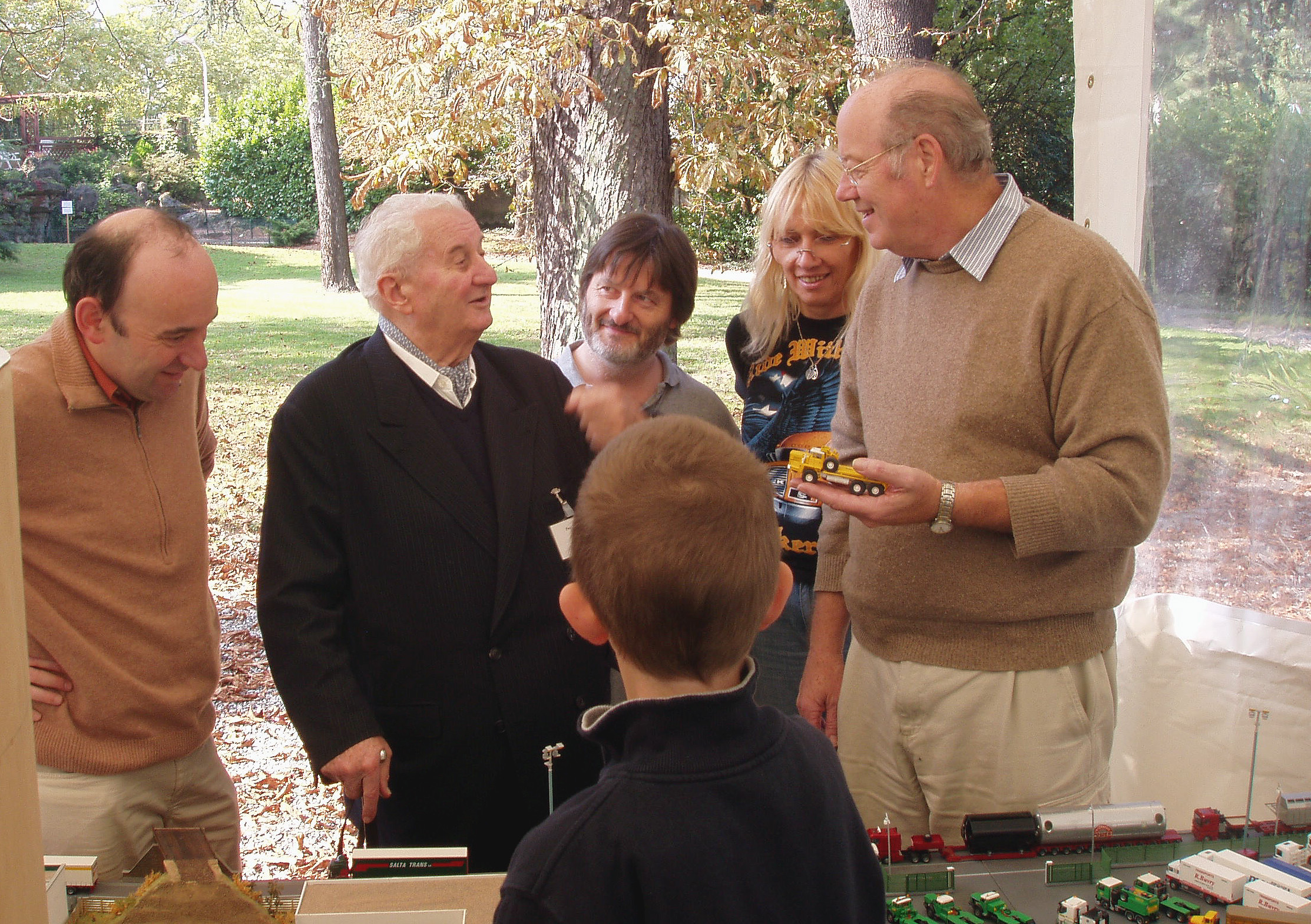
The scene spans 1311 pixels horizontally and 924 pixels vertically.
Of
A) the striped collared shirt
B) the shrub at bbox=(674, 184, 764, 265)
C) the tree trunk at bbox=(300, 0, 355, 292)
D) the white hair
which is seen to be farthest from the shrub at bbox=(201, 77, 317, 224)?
the striped collared shirt

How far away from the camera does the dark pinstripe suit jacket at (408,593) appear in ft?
6.67

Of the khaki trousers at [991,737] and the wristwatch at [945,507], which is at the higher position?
the wristwatch at [945,507]

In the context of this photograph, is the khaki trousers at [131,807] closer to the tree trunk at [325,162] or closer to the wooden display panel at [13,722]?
the wooden display panel at [13,722]

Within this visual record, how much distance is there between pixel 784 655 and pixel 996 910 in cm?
140

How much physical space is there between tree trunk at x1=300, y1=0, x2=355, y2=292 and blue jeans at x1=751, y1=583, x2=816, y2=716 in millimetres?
5279

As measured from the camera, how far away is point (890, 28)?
6637 millimetres

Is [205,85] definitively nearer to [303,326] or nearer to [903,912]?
[303,326]

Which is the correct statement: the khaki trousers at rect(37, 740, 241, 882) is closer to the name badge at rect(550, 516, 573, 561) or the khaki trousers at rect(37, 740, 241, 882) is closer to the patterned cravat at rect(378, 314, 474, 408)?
the name badge at rect(550, 516, 573, 561)

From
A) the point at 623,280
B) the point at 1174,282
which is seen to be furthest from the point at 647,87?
the point at 1174,282

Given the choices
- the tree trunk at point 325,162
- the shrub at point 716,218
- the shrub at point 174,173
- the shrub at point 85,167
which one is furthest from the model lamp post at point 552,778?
the shrub at point 174,173

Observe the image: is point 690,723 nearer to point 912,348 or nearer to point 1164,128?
point 912,348

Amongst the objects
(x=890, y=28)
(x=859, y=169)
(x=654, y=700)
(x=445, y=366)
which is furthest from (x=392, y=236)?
(x=890, y=28)

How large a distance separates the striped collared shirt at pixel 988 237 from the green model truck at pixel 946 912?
1141 millimetres

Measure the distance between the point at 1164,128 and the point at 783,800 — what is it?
2519mm
